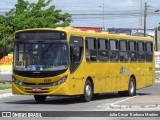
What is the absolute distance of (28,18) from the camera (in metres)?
41.3

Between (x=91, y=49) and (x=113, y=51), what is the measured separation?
7.85ft

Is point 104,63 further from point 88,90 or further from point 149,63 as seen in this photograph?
point 149,63

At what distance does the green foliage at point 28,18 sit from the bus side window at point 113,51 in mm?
14279

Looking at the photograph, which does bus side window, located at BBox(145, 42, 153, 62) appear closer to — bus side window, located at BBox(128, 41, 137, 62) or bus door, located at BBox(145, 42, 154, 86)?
bus door, located at BBox(145, 42, 154, 86)

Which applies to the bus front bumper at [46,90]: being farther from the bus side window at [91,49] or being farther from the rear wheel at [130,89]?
the rear wheel at [130,89]

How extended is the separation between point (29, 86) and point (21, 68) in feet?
2.58

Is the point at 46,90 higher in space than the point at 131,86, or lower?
higher

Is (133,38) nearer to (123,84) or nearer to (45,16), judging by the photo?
(123,84)

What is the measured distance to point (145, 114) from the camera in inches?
609

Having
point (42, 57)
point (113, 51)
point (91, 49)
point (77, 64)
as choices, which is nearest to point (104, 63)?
point (113, 51)

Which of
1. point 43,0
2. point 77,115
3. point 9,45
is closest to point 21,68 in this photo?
point 77,115

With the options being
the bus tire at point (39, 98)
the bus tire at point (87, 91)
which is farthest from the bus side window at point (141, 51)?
the bus tire at point (39, 98)

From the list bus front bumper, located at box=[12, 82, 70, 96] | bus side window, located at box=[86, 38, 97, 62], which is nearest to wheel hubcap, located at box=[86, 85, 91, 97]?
bus side window, located at box=[86, 38, 97, 62]

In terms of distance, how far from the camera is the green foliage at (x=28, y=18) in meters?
40.4
